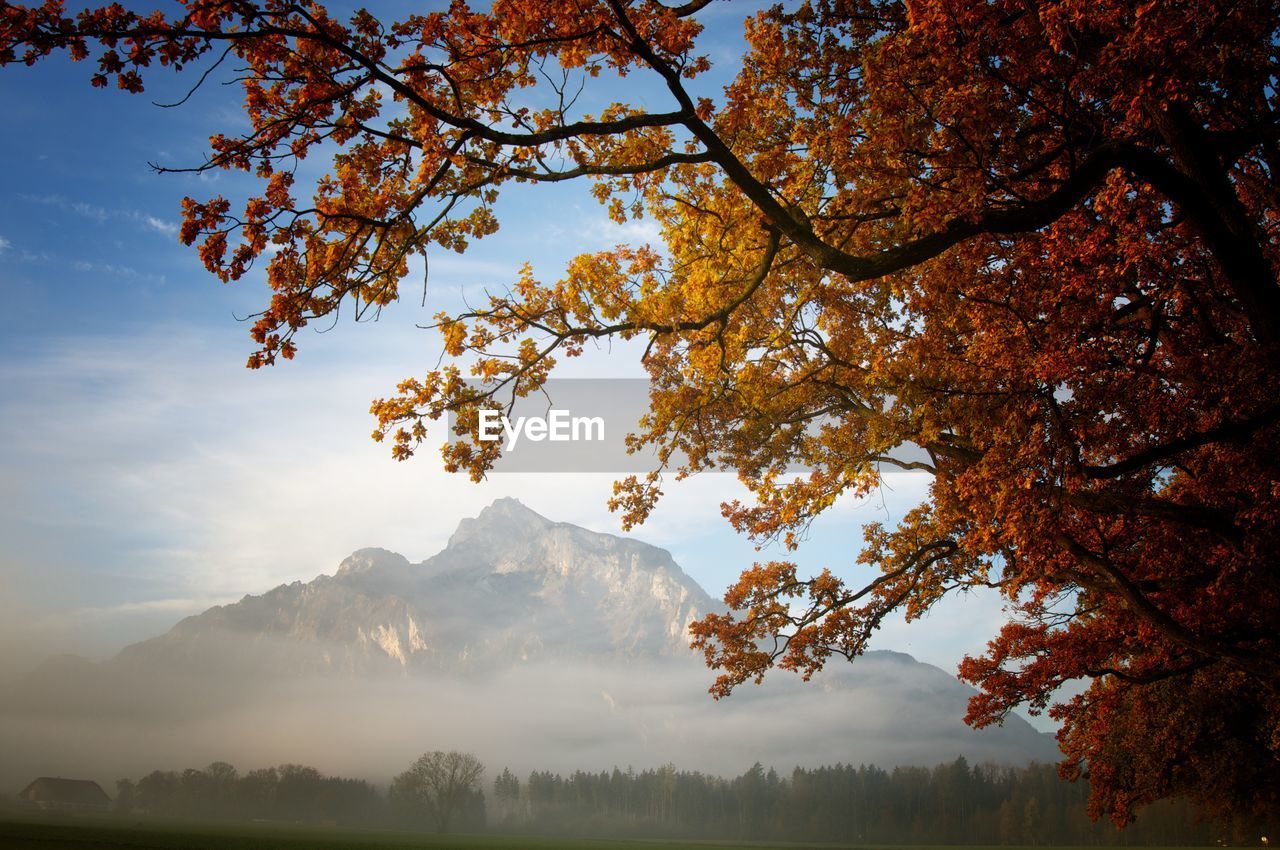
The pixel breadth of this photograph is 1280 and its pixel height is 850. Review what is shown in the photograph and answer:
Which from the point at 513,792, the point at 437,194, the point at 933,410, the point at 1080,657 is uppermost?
the point at 437,194

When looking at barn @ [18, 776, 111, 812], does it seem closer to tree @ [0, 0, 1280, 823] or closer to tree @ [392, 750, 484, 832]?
tree @ [392, 750, 484, 832]

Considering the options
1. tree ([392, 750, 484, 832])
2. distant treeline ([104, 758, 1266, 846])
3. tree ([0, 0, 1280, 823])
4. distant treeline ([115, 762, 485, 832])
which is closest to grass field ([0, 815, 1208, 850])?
distant treeline ([104, 758, 1266, 846])

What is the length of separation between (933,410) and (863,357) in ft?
8.69

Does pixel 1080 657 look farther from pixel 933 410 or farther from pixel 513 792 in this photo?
pixel 513 792

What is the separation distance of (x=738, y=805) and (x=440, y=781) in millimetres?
68752

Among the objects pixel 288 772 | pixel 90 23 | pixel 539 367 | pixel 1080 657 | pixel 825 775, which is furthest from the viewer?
pixel 825 775

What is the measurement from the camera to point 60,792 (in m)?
115

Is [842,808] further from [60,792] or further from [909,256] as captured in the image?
[909,256]

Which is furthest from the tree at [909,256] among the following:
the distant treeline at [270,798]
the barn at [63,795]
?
the barn at [63,795]

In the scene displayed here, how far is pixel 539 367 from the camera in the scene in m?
11.0

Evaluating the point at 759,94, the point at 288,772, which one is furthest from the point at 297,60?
the point at 288,772

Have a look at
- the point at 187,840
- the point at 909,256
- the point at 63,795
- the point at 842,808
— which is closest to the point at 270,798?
the point at 63,795

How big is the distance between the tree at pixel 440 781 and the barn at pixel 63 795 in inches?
2073

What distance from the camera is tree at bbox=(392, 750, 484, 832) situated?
100812 millimetres
